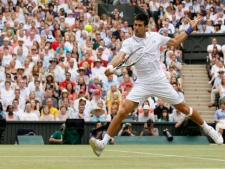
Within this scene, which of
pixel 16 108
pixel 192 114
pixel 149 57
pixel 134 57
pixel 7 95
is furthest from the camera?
pixel 7 95

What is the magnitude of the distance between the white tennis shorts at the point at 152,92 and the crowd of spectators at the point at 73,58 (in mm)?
9099

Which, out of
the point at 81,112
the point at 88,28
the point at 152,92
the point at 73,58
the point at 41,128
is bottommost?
the point at 41,128

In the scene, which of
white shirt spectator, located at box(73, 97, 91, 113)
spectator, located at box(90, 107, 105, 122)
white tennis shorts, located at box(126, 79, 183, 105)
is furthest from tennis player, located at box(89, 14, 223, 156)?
white shirt spectator, located at box(73, 97, 91, 113)

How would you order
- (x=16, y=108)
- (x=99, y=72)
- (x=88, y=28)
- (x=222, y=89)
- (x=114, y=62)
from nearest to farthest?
(x=114, y=62)
(x=16, y=108)
(x=222, y=89)
(x=99, y=72)
(x=88, y=28)

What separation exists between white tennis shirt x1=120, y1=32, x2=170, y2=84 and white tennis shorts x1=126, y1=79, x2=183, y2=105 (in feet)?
0.28

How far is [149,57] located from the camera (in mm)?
12094

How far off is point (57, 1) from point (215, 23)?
250 inches

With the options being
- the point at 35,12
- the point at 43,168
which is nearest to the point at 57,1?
the point at 35,12

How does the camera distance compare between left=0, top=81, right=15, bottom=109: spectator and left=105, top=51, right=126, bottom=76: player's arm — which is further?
left=0, top=81, right=15, bottom=109: spectator

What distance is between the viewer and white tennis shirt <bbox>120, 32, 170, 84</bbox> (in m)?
12.0

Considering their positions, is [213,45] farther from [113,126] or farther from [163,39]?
[113,126]

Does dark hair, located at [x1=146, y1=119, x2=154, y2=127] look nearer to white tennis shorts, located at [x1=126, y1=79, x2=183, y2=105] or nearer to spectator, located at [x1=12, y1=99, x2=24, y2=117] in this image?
spectator, located at [x1=12, y1=99, x2=24, y2=117]

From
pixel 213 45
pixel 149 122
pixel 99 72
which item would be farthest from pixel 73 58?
pixel 213 45

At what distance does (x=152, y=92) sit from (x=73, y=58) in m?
12.5
